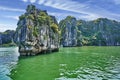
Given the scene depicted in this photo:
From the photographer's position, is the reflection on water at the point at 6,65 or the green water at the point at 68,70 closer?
the green water at the point at 68,70

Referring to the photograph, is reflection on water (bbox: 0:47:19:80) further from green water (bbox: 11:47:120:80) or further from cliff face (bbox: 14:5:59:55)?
cliff face (bbox: 14:5:59:55)

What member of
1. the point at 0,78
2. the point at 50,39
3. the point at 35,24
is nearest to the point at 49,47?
the point at 50,39

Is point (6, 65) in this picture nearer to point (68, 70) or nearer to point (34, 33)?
point (68, 70)

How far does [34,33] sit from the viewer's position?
3307 inches

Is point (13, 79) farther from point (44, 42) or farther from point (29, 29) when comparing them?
point (44, 42)

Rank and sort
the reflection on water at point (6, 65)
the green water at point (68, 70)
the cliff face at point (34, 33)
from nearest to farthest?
the green water at point (68, 70), the reflection on water at point (6, 65), the cliff face at point (34, 33)

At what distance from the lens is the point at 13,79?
1262 inches

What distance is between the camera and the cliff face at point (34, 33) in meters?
80.8

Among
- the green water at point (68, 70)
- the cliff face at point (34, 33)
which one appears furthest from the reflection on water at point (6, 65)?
the cliff face at point (34, 33)

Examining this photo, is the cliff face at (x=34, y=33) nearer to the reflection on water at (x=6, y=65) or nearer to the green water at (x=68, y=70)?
the reflection on water at (x=6, y=65)

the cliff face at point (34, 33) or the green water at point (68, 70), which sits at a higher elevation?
the cliff face at point (34, 33)

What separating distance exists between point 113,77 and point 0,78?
694 inches

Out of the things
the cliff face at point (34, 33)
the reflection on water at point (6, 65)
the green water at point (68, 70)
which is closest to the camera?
the green water at point (68, 70)

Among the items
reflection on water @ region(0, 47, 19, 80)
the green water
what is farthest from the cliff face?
the green water
